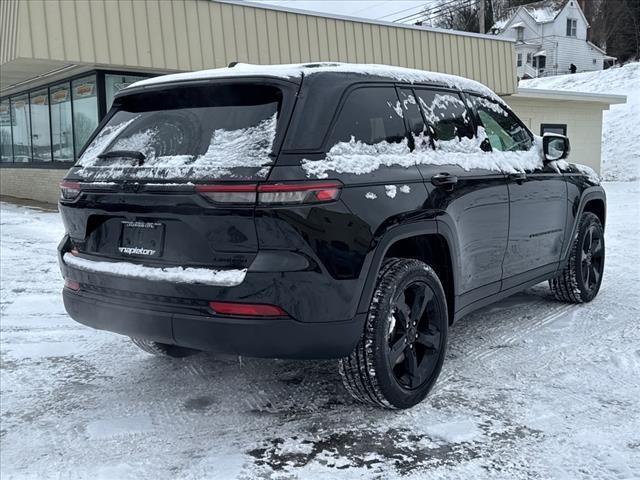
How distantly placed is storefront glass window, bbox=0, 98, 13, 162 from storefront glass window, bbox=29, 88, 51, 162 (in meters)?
2.36

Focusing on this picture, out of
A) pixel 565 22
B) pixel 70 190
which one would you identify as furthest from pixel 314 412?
pixel 565 22

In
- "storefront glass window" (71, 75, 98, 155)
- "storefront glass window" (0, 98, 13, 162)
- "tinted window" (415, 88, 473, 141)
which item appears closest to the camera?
"tinted window" (415, 88, 473, 141)

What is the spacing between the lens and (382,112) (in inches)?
134

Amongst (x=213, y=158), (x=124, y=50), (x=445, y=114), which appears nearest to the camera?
(x=213, y=158)

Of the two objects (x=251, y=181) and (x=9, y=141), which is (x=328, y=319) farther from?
(x=9, y=141)

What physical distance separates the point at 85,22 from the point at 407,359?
9.69 m

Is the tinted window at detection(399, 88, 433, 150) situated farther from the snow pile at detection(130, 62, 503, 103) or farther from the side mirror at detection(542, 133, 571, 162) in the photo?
the side mirror at detection(542, 133, 571, 162)

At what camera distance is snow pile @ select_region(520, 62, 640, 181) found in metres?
23.4

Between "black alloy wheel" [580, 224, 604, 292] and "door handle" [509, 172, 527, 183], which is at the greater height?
"door handle" [509, 172, 527, 183]

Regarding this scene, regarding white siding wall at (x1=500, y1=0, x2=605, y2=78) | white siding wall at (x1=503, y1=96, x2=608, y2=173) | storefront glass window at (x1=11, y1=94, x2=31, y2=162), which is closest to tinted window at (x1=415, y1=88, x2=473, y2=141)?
storefront glass window at (x1=11, y1=94, x2=31, y2=162)

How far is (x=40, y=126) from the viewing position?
1531 cm

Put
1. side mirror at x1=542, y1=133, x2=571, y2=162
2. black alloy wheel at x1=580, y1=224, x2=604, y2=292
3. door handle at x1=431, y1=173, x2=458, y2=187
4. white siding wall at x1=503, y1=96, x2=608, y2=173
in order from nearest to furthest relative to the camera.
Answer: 1. door handle at x1=431, y1=173, x2=458, y2=187
2. side mirror at x1=542, y1=133, x2=571, y2=162
3. black alloy wheel at x1=580, y1=224, x2=604, y2=292
4. white siding wall at x1=503, y1=96, x2=608, y2=173

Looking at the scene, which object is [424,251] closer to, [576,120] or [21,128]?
[21,128]

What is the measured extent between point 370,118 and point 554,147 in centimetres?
228
